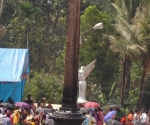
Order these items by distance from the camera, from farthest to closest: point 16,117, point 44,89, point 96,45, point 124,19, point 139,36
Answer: point 44,89 < point 96,45 < point 124,19 < point 139,36 < point 16,117

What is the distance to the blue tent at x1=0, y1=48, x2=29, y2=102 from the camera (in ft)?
68.9

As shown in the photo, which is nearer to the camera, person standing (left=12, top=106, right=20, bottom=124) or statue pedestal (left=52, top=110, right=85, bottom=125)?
statue pedestal (left=52, top=110, right=85, bottom=125)

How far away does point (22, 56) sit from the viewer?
2242 cm

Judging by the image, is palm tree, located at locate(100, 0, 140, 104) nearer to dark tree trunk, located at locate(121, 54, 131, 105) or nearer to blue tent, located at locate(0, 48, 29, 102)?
dark tree trunk, located at locate(121, 54, 131, 105)

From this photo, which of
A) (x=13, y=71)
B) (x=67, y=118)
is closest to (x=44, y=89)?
(x=13, y=71)

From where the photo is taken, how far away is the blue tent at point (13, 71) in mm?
20994

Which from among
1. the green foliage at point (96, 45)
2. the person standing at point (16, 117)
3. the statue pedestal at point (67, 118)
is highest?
the green foliage at point (96, 45)

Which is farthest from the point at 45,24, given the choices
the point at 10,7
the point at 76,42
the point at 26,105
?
the point at 76,42

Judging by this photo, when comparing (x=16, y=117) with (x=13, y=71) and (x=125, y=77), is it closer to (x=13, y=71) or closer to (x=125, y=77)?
(x=13, y=71)

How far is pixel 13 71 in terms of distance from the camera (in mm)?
21438

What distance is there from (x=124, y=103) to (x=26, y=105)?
10.0m

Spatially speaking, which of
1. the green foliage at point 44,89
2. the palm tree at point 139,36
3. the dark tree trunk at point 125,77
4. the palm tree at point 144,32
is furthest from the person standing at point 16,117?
the green foliage at point 44,89

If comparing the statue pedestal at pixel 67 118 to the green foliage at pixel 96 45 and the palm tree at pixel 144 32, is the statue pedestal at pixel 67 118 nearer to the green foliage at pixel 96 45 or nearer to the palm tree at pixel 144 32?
the palm tree at pixel 144 32

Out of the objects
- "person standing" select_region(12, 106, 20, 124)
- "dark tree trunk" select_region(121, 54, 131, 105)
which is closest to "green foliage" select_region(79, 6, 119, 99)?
"dark tree trunk" select_region(121, 54, 131, 105)
